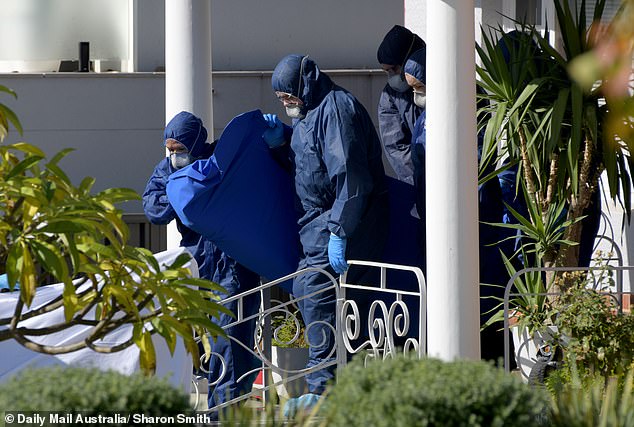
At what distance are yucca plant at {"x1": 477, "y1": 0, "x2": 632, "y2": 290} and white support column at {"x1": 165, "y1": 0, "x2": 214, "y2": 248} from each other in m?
1.83

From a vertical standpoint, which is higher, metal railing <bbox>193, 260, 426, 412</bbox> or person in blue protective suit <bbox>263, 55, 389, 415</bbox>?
person in blue protective suit <bbox>263, 55, 389, 415</bbox>

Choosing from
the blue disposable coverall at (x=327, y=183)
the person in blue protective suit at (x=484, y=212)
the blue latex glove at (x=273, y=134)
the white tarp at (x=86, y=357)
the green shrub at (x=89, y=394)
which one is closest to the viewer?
the green shrub at (x=89, y=394)

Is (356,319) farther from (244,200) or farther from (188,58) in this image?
(188,58)

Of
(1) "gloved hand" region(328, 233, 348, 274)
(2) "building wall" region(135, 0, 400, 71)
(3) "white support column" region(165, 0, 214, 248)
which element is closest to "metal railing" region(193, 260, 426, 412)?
(1) "gloved hand" region(328, 233, 348, 274)

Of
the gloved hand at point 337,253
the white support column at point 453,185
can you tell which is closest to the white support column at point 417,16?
the gloved hand at point 337,253

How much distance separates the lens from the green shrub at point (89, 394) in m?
2.76

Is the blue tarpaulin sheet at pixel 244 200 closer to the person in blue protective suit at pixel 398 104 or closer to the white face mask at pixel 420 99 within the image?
the person in blue protective suit at pixel 398 104

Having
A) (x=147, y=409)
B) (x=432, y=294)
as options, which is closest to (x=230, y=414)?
(x=147, y=409)

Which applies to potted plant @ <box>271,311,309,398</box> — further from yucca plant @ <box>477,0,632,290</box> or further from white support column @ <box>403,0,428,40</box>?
white support column @ <box>403,0,428,40</box>

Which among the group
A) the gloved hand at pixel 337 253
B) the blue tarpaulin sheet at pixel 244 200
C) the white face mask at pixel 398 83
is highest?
the white face mask at pixel 398 83

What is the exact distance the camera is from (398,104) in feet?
22.4

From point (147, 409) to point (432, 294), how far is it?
197cm

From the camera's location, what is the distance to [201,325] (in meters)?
3.37

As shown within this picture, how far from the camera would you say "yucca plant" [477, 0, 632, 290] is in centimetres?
575
